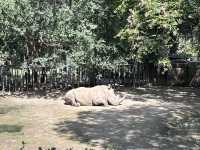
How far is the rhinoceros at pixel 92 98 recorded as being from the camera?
17.6 meters

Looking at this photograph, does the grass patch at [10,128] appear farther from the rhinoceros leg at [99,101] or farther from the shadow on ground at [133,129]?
the rhinoceros leg at [99,101]

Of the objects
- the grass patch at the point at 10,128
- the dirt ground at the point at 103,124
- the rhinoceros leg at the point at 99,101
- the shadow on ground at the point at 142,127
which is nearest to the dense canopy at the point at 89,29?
the dirt ground at the point at 103,124

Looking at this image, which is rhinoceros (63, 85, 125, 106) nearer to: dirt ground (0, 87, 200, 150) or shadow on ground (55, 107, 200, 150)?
dirt ground (0, 87, 200, 150)

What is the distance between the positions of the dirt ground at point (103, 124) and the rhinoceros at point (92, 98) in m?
0.32

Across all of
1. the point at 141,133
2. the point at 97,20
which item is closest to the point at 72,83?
the point at 97,20

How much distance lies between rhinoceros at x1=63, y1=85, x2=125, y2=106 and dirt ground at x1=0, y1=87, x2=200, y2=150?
1.04 ft

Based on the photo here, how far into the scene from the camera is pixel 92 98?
1762cm

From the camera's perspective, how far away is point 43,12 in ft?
61.9

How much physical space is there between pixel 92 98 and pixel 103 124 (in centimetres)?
341

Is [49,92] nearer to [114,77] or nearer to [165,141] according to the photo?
[114,77]

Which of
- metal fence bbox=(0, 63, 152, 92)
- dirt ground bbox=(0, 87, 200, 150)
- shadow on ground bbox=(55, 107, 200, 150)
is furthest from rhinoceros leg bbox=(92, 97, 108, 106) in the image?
metal fence bbox=(0, 63, 152, 92)

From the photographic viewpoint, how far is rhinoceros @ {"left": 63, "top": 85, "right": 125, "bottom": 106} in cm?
1756

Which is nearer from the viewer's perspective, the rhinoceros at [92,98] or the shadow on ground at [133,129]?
the shadow on ground at [133,129]

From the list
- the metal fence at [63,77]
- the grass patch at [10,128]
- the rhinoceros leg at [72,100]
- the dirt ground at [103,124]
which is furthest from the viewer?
the metal fence at [63,77]
